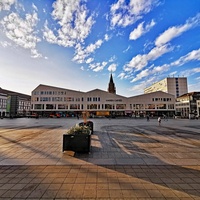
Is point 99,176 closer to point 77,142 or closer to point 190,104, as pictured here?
point 77,142

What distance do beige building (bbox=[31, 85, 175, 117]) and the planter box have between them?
6342 centimetres

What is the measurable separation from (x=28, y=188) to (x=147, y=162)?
4049 mm

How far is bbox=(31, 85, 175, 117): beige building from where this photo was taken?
69812 millimetres

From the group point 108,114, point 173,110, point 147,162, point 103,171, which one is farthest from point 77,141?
point 173,110

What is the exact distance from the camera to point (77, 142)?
21.7 feet

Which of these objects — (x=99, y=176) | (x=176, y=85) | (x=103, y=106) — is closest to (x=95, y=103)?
(x=103, y=106)

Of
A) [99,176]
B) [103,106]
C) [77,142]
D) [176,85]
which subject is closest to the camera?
[99,176]

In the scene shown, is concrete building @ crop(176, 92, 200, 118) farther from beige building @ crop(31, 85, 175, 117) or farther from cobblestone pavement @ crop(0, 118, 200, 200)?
cobblestone pavement @ crop(0, 118, 200, 200)

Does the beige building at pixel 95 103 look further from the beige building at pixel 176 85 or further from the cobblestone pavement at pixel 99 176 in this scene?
the cobblestone pavement at pixel 99 176

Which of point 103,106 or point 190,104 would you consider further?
point 190,104

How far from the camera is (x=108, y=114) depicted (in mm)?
71688

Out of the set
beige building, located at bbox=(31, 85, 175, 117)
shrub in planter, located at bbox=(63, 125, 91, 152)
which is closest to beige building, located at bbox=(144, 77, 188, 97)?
beige building, located at bbox=(31, 85, 175, 117)

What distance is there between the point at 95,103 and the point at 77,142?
213 feet

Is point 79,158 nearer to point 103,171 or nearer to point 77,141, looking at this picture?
point 77,141
